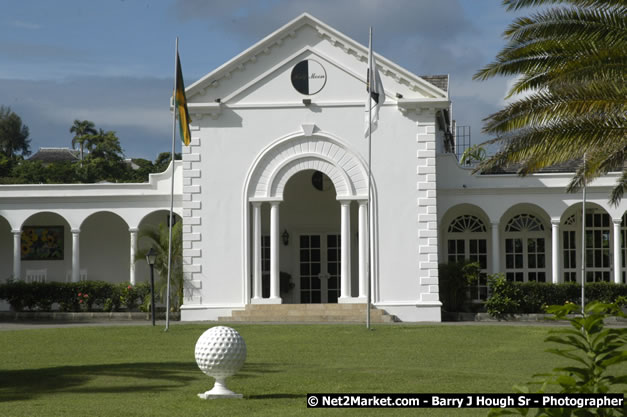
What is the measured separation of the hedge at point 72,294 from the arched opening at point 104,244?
322 cm

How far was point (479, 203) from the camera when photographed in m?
29.7

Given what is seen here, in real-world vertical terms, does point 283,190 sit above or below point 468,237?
above

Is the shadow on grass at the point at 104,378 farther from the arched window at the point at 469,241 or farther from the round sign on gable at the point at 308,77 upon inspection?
the arched window at the point at 469,241

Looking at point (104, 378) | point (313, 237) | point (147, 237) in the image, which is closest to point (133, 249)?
point (147, 237)

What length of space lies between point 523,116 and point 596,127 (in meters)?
1.24

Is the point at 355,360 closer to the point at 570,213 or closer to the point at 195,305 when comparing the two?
the point at 195,305

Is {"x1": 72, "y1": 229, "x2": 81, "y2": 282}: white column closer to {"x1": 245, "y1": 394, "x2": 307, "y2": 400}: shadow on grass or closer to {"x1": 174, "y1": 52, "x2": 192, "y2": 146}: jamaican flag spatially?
{"x1": 174, "y1": 52, "x2": 192, "y2": 146}: jamaican flag

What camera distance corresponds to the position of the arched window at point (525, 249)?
31.1 m

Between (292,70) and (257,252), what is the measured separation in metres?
5.73

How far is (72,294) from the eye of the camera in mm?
29453

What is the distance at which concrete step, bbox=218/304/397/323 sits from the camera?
87.1ft

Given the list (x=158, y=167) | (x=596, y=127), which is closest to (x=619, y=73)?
(x=596, y=127)

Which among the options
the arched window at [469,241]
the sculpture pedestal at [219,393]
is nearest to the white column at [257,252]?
the arched window at [469,241]

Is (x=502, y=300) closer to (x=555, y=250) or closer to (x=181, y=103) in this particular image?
(x=555, y=250)
